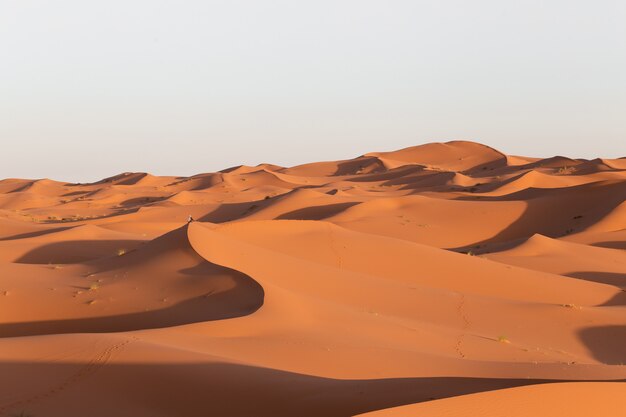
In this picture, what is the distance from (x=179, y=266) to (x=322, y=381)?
24.4 feet

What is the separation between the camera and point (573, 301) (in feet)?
56.7

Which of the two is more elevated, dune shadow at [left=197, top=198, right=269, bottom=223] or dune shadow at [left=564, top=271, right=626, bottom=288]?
dune shadow at [left=197, top=198, right=269, bottom=223]

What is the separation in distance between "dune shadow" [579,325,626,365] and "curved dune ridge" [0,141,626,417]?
4cm

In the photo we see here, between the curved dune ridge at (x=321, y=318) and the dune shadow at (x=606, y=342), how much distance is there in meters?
0.04

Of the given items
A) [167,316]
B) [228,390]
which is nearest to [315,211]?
[167,316]

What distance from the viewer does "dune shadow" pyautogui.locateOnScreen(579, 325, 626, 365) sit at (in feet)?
42.6

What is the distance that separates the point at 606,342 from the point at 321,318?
4.98 m

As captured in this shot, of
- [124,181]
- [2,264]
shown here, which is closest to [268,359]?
[2,264]

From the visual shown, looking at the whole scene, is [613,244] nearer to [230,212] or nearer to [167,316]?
[230,212]

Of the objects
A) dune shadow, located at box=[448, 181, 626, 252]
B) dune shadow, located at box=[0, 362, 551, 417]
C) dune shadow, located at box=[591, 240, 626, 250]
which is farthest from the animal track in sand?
dune shadow, located at box=[448, 181, 626, 252]

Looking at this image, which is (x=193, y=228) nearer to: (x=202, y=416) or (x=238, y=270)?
(x=238, y=270)

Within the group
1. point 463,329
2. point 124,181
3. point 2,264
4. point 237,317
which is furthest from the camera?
point 124,181

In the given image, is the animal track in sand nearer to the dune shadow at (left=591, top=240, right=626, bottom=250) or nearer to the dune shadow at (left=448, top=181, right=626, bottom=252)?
the dune shadow at (left=591, top=240, right=626, bottom=250)

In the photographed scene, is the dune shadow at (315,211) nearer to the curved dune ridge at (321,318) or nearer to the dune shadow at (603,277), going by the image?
the curved dune ridge at (321,318)
